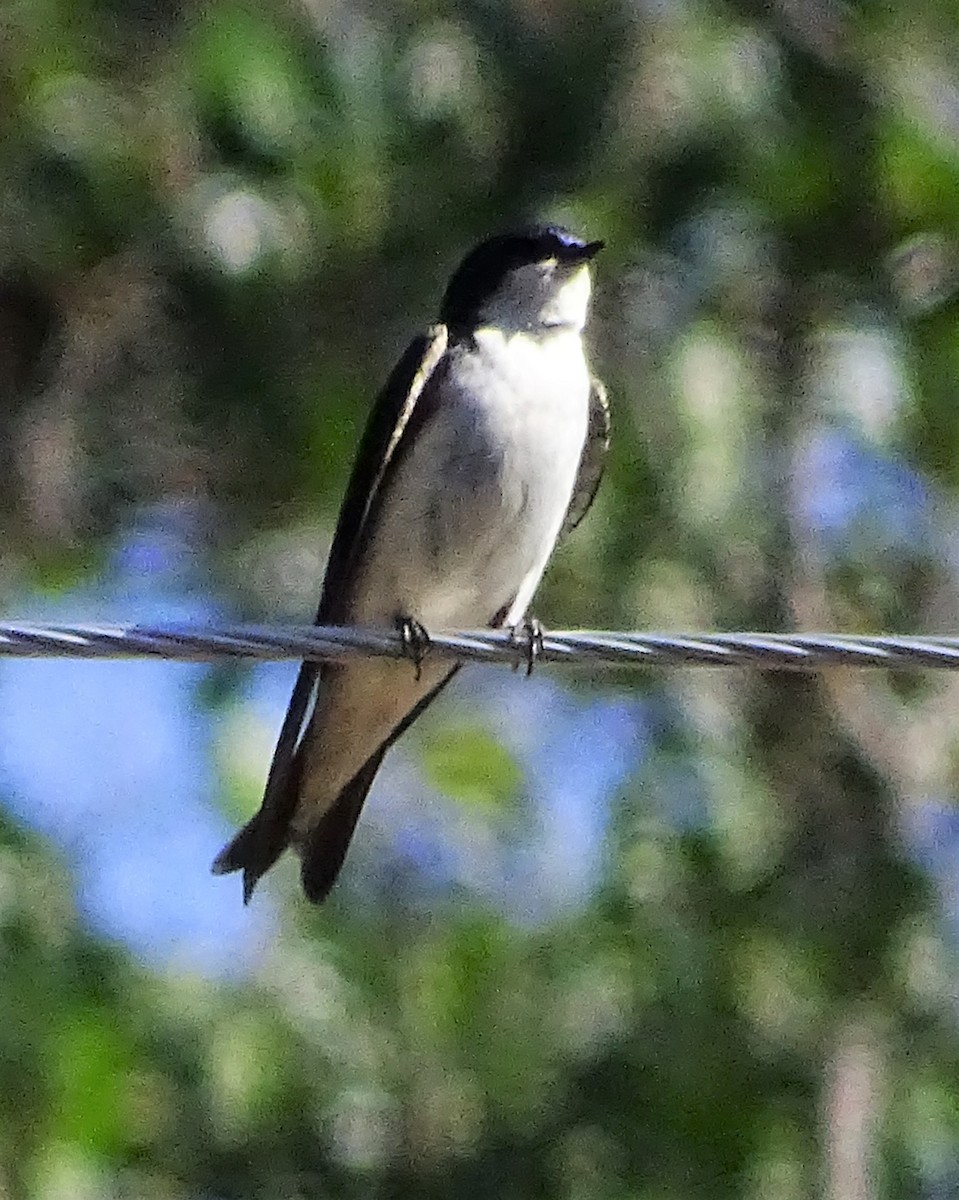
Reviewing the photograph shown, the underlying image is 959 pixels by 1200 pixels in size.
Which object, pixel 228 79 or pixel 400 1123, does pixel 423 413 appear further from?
pixel 400 1123

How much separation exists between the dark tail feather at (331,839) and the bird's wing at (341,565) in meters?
0.06

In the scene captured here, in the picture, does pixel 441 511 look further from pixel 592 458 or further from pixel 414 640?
pixel 414 640

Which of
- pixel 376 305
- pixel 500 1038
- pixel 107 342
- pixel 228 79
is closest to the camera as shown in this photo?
pixel 228 79

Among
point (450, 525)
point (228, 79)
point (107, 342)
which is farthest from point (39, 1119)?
point (107, 342)

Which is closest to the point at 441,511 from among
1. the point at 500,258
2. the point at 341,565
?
the point at 341,565

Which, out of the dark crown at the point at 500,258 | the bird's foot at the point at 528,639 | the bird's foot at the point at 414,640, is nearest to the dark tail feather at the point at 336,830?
the bird's foot at the point at 414,640

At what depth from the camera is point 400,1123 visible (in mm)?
4746

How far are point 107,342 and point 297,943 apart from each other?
56.4 inches

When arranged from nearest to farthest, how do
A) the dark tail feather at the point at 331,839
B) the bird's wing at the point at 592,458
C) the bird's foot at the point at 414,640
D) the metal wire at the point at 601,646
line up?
the metal wire at the point at 601,646, the bird's foot at the point at 414,640, the dark tail feather at the point at 331,839, the bird's wing at the point at 592,458

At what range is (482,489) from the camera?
3.60 meters

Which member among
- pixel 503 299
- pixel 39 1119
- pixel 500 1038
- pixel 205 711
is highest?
pixel 503 299

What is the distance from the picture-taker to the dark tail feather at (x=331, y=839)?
374cm

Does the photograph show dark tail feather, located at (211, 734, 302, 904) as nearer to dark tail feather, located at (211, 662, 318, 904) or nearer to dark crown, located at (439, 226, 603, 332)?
dark tail feather, located at (211, 662, 318, 904)

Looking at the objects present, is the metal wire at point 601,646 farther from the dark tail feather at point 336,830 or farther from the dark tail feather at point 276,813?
the dark tail feather at point 336,830
